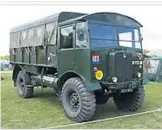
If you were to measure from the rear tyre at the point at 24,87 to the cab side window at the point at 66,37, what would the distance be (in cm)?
339

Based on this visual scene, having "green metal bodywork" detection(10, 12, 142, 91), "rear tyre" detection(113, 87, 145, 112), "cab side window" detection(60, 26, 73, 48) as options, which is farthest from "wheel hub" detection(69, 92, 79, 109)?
"rear tyre" detection(113, 87, 145, 112)

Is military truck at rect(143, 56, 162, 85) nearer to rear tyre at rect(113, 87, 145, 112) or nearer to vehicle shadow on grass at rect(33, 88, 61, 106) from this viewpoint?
vehicle shadow on grass at rect(33, 88, 61, 106)

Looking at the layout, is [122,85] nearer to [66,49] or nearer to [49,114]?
[66,49]

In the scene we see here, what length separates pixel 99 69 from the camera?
7.93 metres

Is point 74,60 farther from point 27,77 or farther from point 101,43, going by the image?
point 27,77

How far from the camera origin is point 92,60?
779cm

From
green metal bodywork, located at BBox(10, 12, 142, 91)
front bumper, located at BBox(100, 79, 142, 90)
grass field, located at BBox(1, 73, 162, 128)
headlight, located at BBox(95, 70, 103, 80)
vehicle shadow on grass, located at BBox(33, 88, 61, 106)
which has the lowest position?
grass field, located at BBox(1, 73, 162, 128)

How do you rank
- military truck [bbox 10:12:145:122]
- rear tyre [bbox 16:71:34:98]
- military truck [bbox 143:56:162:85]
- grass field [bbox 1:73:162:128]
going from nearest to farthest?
grass field [bbox 1:73:162:128], military truck [bbox 10:12:145:122], rear tyre [bbox 16:71:34:98], military truck [bbox 143:56:162:85]

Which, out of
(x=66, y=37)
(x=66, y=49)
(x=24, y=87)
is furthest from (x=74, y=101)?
(x=24, y=87)

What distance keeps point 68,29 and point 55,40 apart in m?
0.82

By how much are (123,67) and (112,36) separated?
90 centimetres

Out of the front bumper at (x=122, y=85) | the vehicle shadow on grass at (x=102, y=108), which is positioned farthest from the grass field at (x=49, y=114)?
the front bumper at (x=122, y=85)

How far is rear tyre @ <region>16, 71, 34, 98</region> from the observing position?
1181cm

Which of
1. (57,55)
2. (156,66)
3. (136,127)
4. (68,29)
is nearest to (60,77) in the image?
(57,55)
